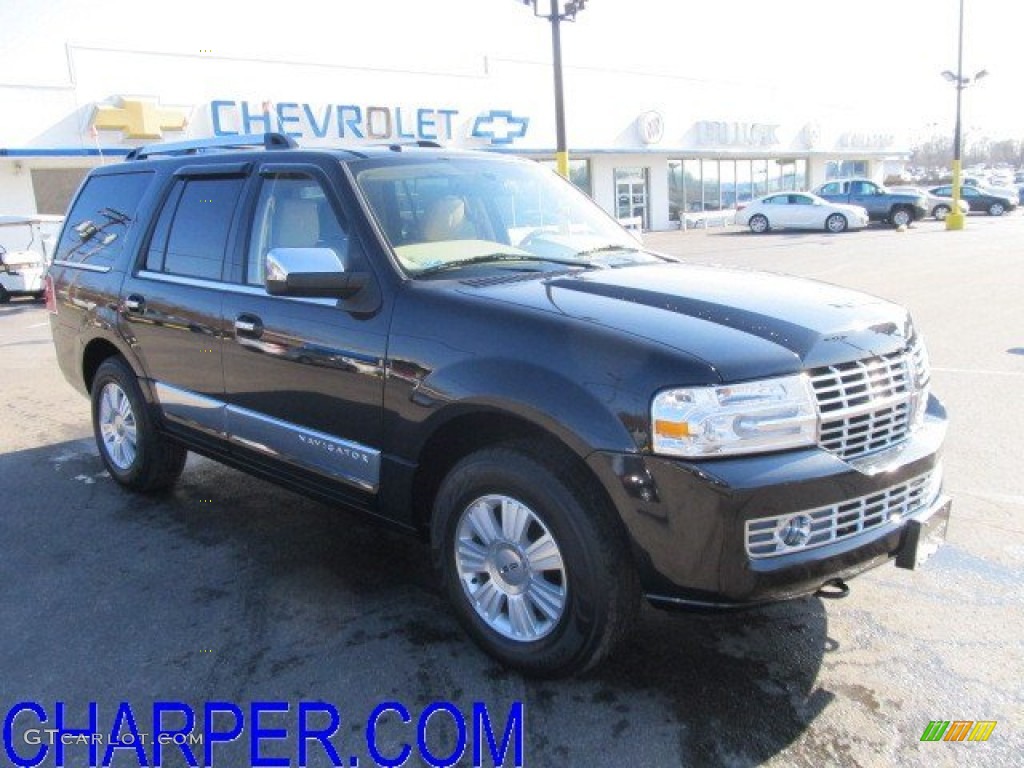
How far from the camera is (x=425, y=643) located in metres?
3.57

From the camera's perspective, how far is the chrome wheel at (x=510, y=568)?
3.15 metres

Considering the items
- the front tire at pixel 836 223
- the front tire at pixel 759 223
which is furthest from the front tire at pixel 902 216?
the front tire at pixel 759 223

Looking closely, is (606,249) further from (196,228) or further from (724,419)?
(196,228)

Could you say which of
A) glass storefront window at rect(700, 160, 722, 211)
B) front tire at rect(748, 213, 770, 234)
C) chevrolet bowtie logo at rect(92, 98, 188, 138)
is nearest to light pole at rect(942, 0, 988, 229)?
front tire at rect(748, 213, 770, 234)

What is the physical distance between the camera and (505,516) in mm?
3227

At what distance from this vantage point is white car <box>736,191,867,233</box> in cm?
3070

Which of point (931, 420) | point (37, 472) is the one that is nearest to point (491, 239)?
point (931, 420)

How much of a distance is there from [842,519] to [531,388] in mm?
1088

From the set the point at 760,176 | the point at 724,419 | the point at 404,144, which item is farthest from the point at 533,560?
the point at 760,176

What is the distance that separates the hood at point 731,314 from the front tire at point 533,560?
0.56 m

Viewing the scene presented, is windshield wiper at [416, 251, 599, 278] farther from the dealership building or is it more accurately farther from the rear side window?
the dealership building

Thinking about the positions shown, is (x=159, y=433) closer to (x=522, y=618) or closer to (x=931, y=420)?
(x=522, y=618)

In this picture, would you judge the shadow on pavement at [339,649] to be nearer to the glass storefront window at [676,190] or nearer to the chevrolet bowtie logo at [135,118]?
the chevrolet bowtie logo at [135,118]

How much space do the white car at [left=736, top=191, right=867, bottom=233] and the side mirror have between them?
1176 inches
